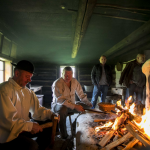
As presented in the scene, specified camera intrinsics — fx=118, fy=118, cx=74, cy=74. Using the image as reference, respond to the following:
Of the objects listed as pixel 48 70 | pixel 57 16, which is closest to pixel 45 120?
pixel 57 16

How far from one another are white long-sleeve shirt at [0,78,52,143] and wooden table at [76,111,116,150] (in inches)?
24.9

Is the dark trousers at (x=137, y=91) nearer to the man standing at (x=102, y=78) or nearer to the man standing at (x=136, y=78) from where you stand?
the man standing at (x=136, y=78)

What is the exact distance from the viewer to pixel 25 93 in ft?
7.33

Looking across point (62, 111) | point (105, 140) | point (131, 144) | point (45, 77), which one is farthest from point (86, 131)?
point (45, 77)

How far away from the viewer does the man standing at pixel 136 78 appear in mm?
4000

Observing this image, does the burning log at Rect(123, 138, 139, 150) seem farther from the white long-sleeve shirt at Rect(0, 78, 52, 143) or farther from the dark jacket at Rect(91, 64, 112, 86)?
the dark jacket at Rect(91, 64, 112, 86)

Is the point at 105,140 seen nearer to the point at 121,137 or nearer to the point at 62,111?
the point at 121,137

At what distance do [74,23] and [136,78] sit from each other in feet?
8.99

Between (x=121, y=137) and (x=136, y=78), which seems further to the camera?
(x=136, y=78)

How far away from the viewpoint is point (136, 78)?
405cm

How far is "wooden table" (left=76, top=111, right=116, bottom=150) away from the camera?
159cm

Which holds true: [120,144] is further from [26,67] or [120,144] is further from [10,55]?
[10,55]

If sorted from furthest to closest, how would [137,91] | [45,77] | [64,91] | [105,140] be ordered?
1. [45,77]
2. [137,91]
3. [64,91]
4. [105,140]

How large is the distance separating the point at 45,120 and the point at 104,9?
274 centimetres
